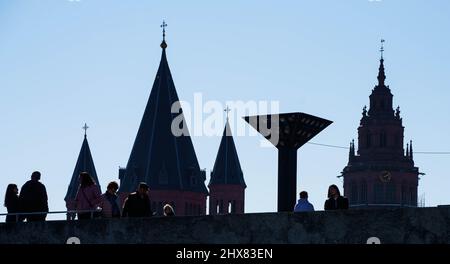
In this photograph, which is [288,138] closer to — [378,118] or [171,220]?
[171,220]

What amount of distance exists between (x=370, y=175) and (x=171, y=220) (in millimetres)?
150990

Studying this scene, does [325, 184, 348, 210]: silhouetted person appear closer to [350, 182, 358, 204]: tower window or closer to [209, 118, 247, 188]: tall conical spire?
[209, 118, 247, 188]: tall conical spire

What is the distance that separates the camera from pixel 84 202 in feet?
78.7

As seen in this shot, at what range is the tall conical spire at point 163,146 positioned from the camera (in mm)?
137375

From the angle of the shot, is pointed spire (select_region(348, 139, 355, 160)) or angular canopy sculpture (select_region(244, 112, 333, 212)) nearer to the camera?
angular canopy sculpture (select_region(244, 112, 333, 212))

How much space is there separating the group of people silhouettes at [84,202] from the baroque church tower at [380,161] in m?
146

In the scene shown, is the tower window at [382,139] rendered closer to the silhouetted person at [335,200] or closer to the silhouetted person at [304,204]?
the silhouetted person at [304,204]

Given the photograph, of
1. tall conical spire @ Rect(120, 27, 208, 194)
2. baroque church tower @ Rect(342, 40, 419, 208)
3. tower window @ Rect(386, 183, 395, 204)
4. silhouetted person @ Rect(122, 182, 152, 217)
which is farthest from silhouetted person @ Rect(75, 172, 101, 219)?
tower window @ Rect(386, 183, 395, 204)

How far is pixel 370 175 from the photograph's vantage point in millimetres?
172375

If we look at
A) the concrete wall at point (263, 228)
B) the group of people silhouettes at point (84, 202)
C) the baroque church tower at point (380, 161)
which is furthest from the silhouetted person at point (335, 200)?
the baroque church tower at point (380, 161)

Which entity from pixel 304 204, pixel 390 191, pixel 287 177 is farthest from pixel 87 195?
pixel 390 191

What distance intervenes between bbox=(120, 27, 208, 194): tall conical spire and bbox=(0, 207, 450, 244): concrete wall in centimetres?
11318

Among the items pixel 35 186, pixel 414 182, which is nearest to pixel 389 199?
pixel 414 182

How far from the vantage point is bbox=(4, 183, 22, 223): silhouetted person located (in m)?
25.1
